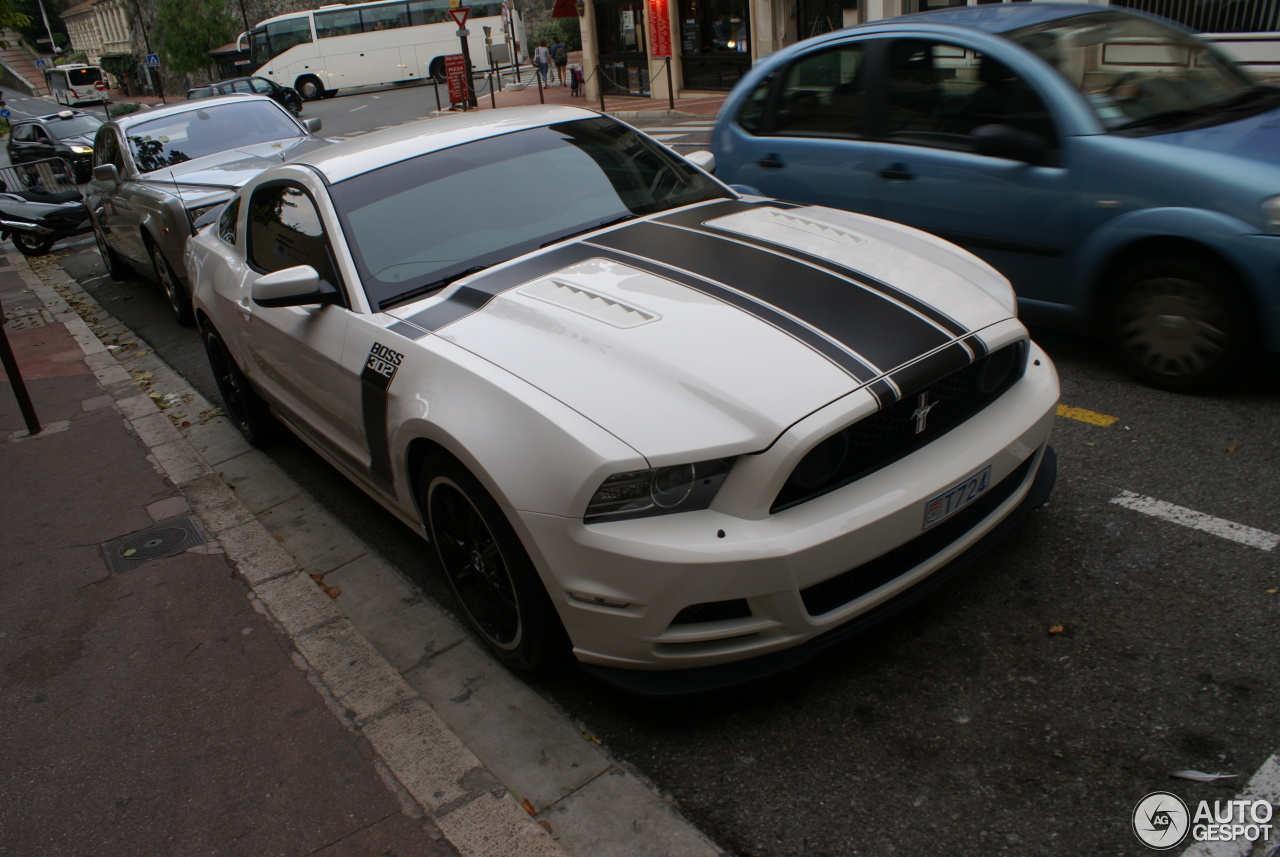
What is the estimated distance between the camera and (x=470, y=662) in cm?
329

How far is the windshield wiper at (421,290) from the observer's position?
11.3 feet

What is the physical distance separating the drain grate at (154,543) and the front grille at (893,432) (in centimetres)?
306

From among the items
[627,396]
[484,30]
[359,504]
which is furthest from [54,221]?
[484,30]

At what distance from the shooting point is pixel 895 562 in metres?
2.73

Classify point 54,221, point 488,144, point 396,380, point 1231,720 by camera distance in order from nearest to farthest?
point 1231,720 → point 396,380 → point 488,144 → point 54,221

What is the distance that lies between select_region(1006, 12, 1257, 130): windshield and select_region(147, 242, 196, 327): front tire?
21.6 ft

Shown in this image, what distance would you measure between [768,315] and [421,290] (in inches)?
51.5

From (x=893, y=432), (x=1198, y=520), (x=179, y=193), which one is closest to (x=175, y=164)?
(x=179, y=193)

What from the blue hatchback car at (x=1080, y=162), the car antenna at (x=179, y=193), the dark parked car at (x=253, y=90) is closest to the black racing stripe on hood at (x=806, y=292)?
the blue hatchback car at (x=1080, y=162)

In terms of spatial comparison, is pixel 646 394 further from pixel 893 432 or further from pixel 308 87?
pixel 308 87

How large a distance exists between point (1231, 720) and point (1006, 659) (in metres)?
0.57

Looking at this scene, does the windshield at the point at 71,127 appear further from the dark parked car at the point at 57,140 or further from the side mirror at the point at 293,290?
the side mirror at the point at 293,290

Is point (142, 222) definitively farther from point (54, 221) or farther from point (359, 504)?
point (54, 221)

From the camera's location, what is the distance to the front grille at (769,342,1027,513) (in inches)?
102
